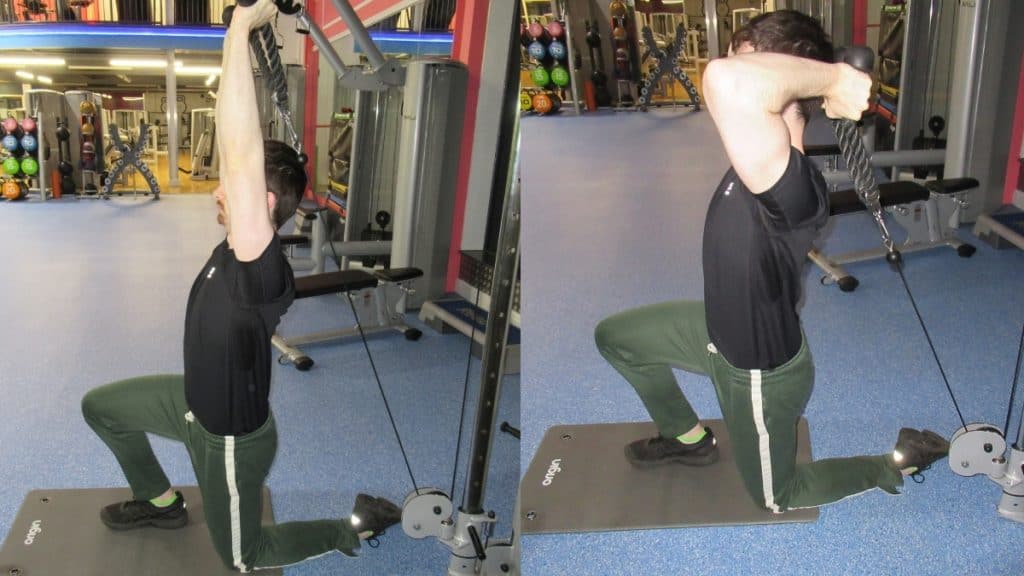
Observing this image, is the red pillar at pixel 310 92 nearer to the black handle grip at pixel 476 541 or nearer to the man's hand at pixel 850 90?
the black handle grip at pixel 476 541

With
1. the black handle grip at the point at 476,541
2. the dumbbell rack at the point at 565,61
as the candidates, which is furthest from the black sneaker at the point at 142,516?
the dumbbell rack at the point at 565,61

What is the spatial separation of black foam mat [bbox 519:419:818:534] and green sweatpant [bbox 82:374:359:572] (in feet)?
1.78

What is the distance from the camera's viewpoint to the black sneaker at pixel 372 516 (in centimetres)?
205

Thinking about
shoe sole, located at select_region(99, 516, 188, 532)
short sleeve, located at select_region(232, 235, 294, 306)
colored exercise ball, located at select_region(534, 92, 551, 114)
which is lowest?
shoe sole, located at select_region(99, 516, 188, 532)

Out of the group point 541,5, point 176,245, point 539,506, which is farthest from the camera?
point 541,5

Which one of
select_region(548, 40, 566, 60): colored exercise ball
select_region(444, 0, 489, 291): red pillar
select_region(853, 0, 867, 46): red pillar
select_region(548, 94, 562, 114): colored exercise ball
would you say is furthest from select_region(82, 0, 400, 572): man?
select_region(548, 94, 562, 114): colored exercise ball

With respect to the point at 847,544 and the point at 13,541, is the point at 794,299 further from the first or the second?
the point at 13,541

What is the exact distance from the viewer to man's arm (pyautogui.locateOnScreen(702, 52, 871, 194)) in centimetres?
138

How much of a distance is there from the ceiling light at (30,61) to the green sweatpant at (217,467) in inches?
207

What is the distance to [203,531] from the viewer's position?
2072 mm

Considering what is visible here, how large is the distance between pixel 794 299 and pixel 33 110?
8.25 m

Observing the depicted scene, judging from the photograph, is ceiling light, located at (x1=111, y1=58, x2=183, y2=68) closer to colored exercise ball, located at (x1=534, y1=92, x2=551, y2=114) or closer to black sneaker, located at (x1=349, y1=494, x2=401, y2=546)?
colored exercise ball, located at (x1=534, y1=92, x2=551, y2=114)

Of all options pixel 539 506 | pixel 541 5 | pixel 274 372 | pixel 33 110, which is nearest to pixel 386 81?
pixel 274 372

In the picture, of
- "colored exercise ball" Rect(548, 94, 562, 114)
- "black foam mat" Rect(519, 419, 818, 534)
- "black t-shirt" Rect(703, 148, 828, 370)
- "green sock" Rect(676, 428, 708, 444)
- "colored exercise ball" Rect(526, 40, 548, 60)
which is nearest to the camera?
"black t-shirt" Rect(703, 148, 828, 370)
